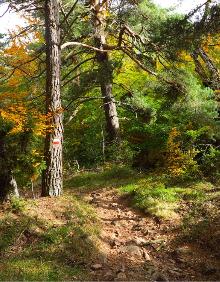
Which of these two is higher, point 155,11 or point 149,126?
point 155,11

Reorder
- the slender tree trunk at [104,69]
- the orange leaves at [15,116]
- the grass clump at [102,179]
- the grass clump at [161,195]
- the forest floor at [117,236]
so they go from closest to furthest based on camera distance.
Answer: the forest floor at [117,236], the orange leaves at [15,116], the grass clump at [161,195], the grass clump at [102,179], the slender tree trunk at [104,69]

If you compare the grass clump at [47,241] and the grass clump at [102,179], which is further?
the grass clump at [102,179]

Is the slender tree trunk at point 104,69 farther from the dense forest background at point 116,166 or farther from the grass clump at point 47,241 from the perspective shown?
the grass clump at point 47,241

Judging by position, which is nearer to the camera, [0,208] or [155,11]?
[0,208]

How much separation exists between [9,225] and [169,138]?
242 inches

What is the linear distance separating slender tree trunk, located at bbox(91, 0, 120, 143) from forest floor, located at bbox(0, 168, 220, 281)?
564 centimetres

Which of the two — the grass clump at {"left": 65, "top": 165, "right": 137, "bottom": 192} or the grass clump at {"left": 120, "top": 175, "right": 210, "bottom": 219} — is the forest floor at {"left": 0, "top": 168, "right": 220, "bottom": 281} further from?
the grass clump at {"left": 65, "top": 165, "right": 137, "bottom": 192}

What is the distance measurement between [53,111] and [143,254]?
15.9ft

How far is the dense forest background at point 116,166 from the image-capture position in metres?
7.27

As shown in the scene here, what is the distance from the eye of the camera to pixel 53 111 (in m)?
10.4

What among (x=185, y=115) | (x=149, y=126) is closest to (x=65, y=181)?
(x=149, y=126)

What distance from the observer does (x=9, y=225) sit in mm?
7930

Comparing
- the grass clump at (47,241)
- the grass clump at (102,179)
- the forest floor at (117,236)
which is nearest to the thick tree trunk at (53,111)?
the forest floor at (117,236)

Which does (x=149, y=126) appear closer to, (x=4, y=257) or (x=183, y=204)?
(x=183, y=204)
